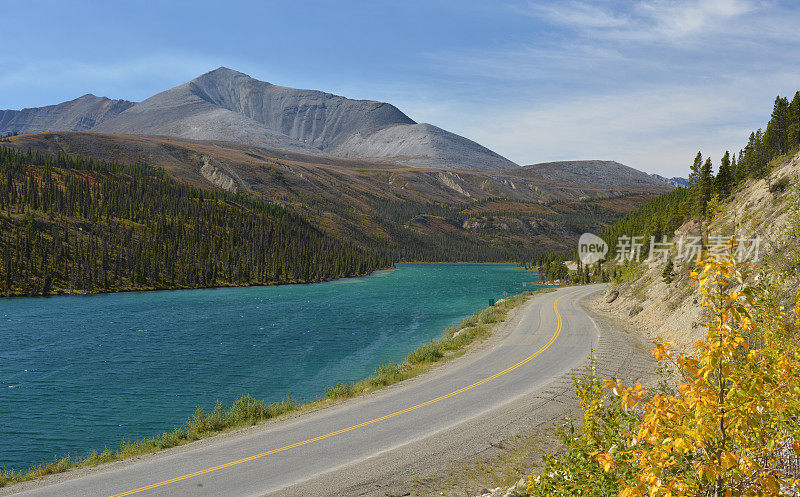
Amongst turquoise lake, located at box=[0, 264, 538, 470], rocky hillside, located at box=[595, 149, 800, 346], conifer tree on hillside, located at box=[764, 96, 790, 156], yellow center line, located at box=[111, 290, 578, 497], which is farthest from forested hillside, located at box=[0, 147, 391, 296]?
conifer tree on hillside, located at box=[764, 96, 790, 156]

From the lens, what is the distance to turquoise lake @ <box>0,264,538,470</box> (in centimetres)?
2669

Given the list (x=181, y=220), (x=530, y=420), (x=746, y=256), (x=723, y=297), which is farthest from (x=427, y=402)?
(x=181, y=220)

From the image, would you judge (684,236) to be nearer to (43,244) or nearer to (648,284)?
(648,284)

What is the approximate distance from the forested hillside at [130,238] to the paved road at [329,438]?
104 metres

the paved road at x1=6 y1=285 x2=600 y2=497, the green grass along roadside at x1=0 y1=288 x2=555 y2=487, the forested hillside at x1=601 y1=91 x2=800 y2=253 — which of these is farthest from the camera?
the forested hillside at x1=601 y1=91 x2=800 y2=253

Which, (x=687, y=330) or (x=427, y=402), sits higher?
(x=687, y=330)

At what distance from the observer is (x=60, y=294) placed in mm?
96438

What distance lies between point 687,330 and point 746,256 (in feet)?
24.1

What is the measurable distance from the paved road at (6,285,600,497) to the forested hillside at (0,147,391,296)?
4085 inches

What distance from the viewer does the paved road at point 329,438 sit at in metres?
13.9

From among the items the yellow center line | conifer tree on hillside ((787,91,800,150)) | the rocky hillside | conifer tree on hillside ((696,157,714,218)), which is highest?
conifer tree on hillside ((787,91,800,150))

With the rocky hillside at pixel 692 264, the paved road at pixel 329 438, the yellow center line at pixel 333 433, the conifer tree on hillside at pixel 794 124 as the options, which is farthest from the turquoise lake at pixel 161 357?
the conifer tree on hillside at pixel 794 124

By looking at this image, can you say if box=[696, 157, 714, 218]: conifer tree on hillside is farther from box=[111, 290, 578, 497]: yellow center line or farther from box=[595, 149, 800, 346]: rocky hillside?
box=[111, 290, 578, 497]: yellow center line

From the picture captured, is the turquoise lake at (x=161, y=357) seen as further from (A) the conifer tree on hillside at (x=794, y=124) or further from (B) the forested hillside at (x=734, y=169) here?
(A) the conifer tree on hillside at (x=794, y=124)
